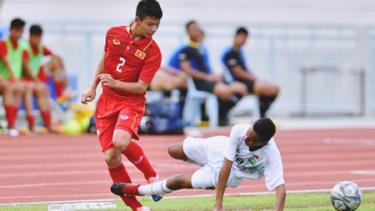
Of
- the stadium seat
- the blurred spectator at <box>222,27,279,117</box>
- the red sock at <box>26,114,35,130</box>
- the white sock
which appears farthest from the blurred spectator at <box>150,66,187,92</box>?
the white sock

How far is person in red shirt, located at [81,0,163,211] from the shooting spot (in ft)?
29.9

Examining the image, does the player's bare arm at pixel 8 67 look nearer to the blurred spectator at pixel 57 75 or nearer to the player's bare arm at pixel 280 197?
the blurred spectator at pixel 57 75

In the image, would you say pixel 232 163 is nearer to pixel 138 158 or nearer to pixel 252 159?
pixel 252 159

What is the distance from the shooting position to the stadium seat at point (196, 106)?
64.2 feet

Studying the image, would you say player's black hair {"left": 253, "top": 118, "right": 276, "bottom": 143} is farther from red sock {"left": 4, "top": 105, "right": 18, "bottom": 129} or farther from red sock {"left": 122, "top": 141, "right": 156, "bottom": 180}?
red sock {"left": 4, "top": 105, "right": 18, "bottom": 129}

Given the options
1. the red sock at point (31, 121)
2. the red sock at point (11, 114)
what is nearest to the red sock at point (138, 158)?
the red sock at point (11, 114)

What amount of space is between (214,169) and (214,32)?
14.1m

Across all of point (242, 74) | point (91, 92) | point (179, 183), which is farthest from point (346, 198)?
point (242, 74)

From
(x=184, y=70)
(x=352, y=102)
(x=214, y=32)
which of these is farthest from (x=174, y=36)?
(x=352, y=102)

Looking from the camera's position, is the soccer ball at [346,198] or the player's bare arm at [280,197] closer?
the player's bare arm at [280,197]

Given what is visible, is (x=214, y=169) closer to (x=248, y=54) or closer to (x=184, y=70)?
(x=184, y=70)

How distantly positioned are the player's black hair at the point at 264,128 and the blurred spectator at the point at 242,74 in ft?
37.0

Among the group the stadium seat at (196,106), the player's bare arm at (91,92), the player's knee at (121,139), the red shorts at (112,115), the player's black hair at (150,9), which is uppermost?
the player's black hair at (150,9)

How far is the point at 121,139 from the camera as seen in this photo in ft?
29.5
